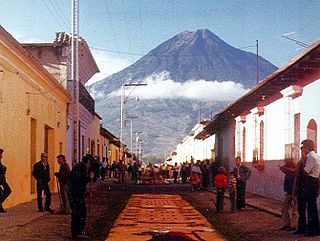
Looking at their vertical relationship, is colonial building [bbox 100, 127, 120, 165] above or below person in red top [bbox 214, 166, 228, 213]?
above

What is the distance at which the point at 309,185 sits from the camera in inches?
470

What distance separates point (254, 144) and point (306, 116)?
347 inches

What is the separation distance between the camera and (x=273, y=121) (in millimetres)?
22984

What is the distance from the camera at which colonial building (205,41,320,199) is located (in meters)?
17.4

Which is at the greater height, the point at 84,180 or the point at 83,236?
the point at 84,180

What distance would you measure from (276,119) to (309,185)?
10621 millimetres

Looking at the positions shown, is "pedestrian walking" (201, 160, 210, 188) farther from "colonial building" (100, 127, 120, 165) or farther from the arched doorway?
"colonial building" (100, 127, 120, 165)

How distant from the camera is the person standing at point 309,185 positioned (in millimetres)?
11844

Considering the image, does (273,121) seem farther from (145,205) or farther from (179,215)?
(179,215)

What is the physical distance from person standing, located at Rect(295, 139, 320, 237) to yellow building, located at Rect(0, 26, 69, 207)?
8.07m

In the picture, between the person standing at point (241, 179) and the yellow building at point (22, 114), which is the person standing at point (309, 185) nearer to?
the person standing at point (241, 179)

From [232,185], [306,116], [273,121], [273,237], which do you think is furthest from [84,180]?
[273,121]

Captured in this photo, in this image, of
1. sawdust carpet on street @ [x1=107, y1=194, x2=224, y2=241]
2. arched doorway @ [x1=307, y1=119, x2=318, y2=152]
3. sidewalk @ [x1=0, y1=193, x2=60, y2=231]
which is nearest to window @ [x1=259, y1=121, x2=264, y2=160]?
sawdust carpet on street @ [x1=107, y1=194, x2=224, y2=241]

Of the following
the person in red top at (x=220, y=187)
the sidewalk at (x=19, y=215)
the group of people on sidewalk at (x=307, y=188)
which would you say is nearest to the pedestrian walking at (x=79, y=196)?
the sidewalk at (x=19, y=215)
